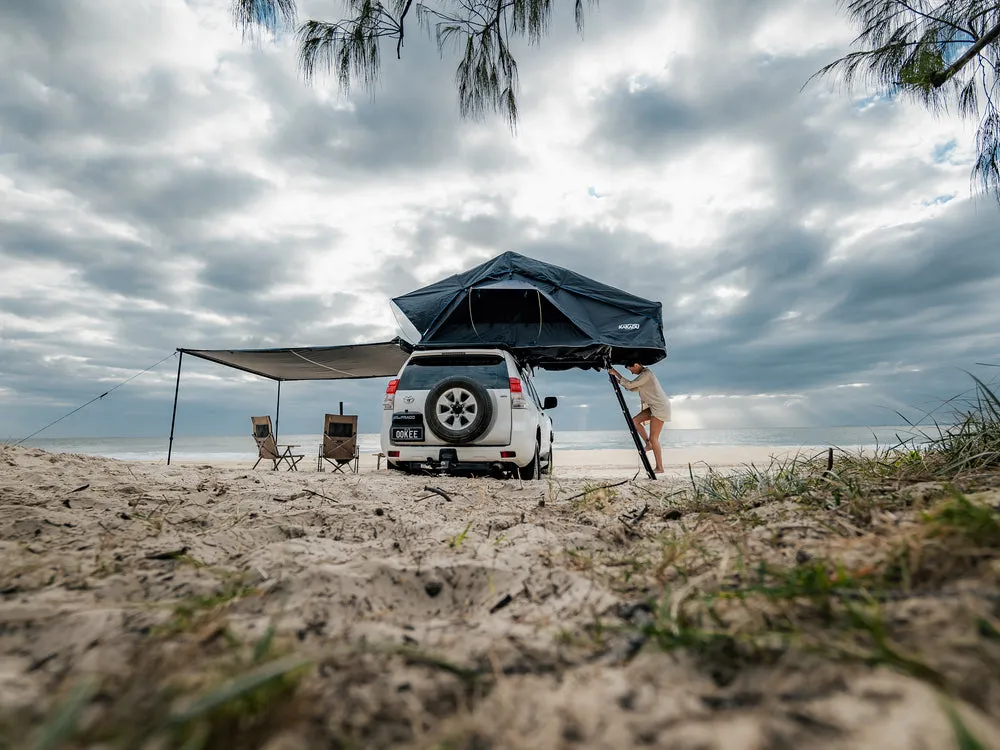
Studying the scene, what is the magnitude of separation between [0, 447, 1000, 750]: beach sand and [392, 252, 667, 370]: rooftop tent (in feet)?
18.6

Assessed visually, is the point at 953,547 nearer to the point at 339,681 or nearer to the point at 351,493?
the point at 339,681

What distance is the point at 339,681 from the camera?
91cm

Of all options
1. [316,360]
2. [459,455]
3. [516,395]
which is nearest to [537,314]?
[516,395]

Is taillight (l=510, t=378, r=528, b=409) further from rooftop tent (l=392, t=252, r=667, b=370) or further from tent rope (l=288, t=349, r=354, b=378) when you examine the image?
tent rope (l=288, t=349, r=354, b=378)

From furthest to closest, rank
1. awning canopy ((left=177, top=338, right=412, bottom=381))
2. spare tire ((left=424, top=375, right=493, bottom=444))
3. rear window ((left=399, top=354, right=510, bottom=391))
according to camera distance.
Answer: awning canopy ((left=177, top=338, right=412, bottom=381)), rear window ((left=399, top=354, right=510, bottom=391)), spare tire ((left=424, top=375, right=493, bottom=444))

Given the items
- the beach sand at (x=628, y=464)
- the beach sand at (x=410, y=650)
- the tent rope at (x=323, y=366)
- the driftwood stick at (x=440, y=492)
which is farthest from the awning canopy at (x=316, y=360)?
the beach sand at (x=410, y=650)

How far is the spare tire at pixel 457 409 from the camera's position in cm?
617

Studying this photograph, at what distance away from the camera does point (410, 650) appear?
1007 mm

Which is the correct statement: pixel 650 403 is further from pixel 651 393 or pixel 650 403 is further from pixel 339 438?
pixel 339 438

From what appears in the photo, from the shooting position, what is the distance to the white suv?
20.5 feet

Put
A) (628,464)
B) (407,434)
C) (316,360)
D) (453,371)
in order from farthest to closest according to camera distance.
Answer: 1. (628,464)
2. (316,360)
3. (453,371)
4. (407,434)

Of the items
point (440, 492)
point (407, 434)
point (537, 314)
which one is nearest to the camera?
point (440, 492)

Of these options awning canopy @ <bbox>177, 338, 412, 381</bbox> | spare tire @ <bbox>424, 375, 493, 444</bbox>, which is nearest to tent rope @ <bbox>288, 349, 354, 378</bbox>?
awning canopy @ <bbox>177, 338, 412, 381</bbox>

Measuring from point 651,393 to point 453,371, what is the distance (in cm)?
396
